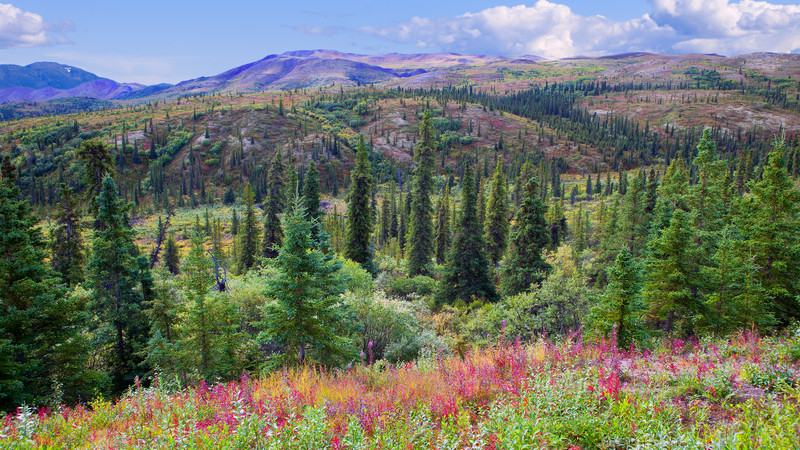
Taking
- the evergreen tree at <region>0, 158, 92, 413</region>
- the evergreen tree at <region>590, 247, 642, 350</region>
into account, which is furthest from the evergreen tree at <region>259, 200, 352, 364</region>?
the evergreen tree at <region>590, 247, 642, 350</region>

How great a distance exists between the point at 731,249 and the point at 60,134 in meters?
173

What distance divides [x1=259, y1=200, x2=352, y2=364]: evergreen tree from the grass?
4.67 m

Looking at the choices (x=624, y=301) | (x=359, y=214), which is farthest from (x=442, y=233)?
(x=624, y=301)

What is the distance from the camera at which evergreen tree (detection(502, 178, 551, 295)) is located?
87.6 ft

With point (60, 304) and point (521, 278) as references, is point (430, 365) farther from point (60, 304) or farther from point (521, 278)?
point (521, 278)

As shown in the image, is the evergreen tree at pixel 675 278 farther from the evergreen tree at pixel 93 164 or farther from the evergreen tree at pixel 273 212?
the evergreen tree at pixel 93 164

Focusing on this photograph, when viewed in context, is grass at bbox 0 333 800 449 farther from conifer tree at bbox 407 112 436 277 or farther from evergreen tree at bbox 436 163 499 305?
conifer tree at bbox 407 112 436 277

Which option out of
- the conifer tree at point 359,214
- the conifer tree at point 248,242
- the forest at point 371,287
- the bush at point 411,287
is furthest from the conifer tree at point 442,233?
the conifer tree at point 248,242

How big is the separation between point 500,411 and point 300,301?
8.98 meters

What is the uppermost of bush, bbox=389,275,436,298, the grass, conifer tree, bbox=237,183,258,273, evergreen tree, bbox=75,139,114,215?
evergreen tree, bbox=75,139,114,215

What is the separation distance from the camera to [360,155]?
111 ft

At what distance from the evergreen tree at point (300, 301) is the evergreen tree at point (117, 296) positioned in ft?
33.0

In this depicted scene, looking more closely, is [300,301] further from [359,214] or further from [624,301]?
[359,214]

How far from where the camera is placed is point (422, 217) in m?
40.4
